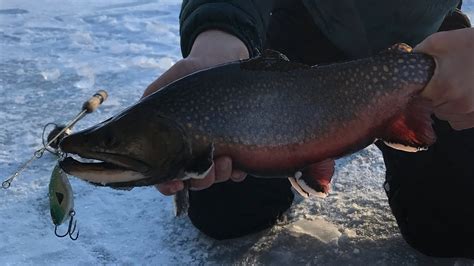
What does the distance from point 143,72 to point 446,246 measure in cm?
286

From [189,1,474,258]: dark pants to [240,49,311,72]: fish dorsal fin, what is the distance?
957 mm

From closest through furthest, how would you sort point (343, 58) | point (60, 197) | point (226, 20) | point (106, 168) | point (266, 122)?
1. point (106, 168)
2. point (266, 122)
3. point (60, 197)
4. point (226, 20)
5. point (343, 58)

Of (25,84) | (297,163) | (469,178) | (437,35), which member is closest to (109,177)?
(297,163)

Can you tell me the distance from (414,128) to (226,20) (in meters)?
0.81

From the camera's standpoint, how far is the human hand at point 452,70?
1.87 meters

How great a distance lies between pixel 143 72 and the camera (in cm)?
463

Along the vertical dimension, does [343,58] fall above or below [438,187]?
above

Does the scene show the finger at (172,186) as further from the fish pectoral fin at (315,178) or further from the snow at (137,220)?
the snow at (137,220)

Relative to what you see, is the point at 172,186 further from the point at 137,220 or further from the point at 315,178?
the point at 137,220

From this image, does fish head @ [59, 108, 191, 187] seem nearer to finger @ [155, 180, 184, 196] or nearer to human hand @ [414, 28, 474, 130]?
finger @ [155, 180, 184, 196]

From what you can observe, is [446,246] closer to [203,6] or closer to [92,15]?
[203,6]

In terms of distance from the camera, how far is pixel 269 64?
6.03 feet

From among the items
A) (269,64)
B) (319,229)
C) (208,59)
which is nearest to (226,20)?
(208,59)

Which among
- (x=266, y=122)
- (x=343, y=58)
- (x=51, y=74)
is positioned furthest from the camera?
(x=51, y=74)
